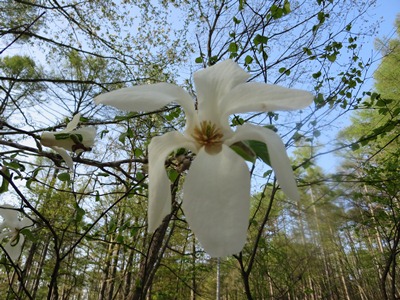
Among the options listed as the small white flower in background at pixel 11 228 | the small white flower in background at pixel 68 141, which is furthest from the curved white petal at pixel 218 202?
the small white flower in background at pixel 11 228

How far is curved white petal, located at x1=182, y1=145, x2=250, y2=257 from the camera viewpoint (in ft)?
0.73

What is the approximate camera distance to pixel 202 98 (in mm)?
307

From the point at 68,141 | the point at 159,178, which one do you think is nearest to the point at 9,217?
the point at 68,141

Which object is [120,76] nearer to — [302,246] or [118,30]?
[118,30]

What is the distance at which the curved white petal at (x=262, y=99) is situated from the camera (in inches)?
10.4

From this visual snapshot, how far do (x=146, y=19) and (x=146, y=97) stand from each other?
10.4 ft

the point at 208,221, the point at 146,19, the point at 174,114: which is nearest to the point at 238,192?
the point at 208,221

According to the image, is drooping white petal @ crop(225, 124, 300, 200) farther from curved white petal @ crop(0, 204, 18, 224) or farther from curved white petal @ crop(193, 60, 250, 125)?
curved white petal @ crop(0, 204, 18, 224)

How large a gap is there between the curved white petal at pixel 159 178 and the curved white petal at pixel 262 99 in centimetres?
6

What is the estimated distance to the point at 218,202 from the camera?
236 millimetres

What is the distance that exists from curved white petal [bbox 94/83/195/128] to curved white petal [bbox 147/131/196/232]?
0.04 metres

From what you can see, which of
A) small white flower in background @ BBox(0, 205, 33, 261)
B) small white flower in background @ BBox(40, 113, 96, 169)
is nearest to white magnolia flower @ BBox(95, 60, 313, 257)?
small white flower in background @ BBox(40, 113, 96, 169)

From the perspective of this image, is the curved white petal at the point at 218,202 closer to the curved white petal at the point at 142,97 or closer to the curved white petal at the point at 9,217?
the curved white petal at the point at 142,97

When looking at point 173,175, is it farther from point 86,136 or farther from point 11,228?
point 11,228
